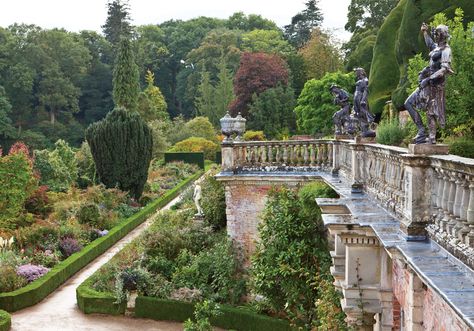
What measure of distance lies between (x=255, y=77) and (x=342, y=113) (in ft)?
102

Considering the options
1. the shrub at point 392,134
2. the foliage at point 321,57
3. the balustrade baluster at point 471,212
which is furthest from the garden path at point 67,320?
the foliage at point 321,57

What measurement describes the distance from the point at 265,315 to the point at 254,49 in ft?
165

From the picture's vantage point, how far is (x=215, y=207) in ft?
56.7

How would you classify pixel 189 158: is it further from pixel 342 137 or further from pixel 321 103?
pixel 342 137

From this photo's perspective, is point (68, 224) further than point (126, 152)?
No

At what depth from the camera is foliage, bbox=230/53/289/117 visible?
42938 mm

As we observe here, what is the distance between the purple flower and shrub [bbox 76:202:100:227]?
5114 mm

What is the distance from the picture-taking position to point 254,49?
61.1 metres

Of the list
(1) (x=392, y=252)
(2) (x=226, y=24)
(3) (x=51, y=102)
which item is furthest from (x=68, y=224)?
(2) (x=226, y=24)

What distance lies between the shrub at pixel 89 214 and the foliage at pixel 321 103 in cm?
1422

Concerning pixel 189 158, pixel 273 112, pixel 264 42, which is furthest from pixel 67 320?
pixel 264 42

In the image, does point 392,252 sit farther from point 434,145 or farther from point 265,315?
point 265,315

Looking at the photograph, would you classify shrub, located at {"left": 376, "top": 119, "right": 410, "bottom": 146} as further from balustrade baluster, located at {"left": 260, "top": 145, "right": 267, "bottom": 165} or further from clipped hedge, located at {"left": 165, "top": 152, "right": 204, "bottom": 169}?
clipped hedge, located at {"left": 165, "top": 152, "right": 204, "bottom": 169}

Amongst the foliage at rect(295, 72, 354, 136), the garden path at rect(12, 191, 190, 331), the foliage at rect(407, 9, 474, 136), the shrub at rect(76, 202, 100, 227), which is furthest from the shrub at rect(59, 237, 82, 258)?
the foliage at rect(295, 72, 354, 136)
